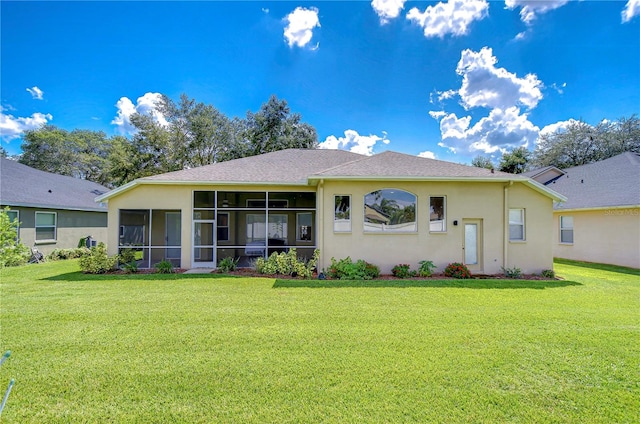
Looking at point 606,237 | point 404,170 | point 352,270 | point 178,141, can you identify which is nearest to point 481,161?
point 606,237

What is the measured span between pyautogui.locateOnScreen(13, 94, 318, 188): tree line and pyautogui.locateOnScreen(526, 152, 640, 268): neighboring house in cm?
2074

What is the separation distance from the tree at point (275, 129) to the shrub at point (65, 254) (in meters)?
16.5

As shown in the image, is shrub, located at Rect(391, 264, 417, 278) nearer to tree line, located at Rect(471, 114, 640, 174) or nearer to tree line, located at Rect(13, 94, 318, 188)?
tree line, located at Rect(13, 94, 318, 188)

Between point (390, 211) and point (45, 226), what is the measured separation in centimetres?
1679

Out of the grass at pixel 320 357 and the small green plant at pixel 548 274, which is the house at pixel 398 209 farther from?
the grass at pixel 320 357

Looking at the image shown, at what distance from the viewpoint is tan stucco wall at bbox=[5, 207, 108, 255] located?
510 inches

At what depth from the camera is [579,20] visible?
39.8 feet

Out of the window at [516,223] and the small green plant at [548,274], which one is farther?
the window at [516,223]

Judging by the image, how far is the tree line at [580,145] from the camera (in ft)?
89.4

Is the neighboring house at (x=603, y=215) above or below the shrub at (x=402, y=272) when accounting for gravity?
above

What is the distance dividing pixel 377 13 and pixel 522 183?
9577 millimetres

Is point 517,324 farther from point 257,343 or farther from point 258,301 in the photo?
point 258,301

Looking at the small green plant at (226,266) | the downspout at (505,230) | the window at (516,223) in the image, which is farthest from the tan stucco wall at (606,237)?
the small green plant at (226,266)

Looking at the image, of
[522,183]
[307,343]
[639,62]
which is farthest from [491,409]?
[639,62]
